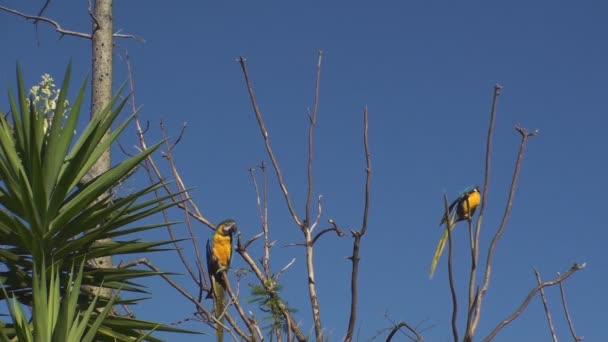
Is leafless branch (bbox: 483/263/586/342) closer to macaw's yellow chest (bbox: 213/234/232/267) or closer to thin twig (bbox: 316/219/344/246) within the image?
thin twig (bbox: 316/219/344/246)

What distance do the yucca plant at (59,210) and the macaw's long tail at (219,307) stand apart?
30cm

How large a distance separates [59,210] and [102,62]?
216cm

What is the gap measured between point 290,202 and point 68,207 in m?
1.11

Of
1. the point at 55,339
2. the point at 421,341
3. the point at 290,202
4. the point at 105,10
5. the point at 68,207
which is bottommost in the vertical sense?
the point at 55,339

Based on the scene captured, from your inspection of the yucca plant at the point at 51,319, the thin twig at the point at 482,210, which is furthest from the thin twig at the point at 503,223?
the yucca plant at the point at 51,319

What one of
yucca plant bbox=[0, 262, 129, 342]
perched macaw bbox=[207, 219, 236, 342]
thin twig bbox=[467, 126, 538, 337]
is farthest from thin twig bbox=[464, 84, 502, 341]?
perched macaw bbox=[207, 219, 236, 342]

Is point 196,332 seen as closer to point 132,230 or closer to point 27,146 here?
point 132,230

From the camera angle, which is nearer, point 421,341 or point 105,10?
point 421,341

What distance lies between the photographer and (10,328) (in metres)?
4.98

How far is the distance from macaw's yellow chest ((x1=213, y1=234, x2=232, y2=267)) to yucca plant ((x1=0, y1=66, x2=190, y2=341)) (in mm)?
2135

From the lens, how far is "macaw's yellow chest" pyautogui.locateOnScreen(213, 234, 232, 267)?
747cm

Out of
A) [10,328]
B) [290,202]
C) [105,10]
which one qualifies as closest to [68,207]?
[10,328]

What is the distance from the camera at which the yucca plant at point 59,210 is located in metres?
5.02

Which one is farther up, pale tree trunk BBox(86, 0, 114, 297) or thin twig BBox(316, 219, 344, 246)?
pale tree trunk BBox(86, 0, 114, 297)
